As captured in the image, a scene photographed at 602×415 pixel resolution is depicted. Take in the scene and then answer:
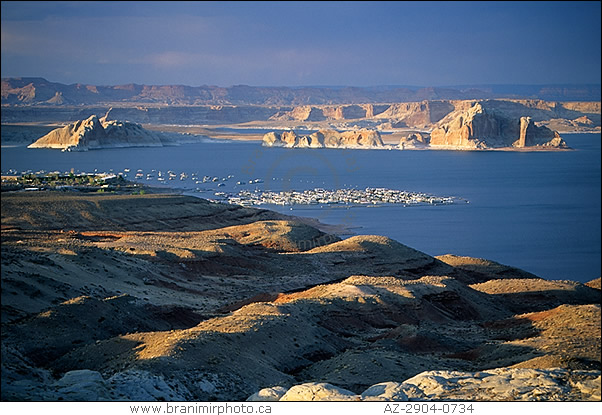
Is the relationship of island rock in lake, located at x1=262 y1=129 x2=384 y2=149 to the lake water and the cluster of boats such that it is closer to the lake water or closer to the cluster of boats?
→ the lake water

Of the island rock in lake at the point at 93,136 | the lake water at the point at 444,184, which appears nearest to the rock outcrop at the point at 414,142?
the lake water at the point at 444,184

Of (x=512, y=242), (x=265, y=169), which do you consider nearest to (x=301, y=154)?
(x=265, y=169)

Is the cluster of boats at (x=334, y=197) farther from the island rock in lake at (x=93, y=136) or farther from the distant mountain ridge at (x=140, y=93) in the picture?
the island rock in lake at (x=93, y=136)

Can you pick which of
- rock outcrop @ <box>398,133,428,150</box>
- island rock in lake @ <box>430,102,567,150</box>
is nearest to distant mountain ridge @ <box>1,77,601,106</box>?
island rock in lake @ <box>430,102,567,150</box>

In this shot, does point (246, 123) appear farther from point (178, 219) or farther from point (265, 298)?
point (265, 298)

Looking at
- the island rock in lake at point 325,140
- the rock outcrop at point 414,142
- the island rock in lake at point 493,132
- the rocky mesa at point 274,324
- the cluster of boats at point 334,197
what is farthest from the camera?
the rock outcrop at point 414,142

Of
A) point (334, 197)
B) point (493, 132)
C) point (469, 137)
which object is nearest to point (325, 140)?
point (469, 137)
